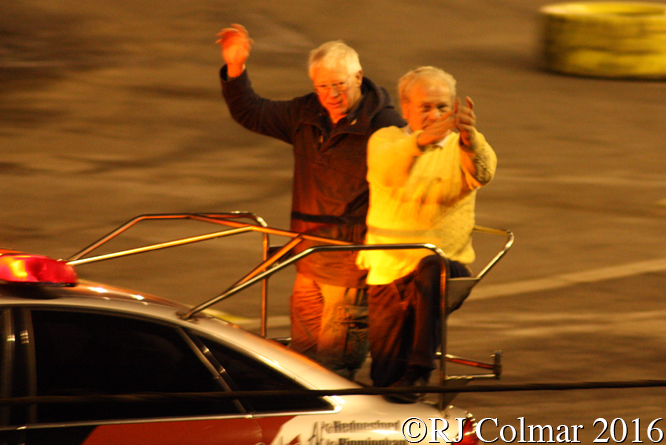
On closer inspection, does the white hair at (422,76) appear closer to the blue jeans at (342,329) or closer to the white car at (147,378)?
the blue jeans at (342,329)

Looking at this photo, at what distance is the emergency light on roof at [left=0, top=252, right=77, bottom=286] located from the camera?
3.49m

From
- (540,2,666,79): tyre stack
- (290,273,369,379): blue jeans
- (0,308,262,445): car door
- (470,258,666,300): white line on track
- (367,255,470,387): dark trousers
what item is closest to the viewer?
(0,308,262,445): car door

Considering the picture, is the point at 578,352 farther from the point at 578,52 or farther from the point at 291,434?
the point at 578,52

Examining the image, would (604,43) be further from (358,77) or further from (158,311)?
(158,311)

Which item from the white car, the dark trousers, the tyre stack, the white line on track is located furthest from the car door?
the tyre stack

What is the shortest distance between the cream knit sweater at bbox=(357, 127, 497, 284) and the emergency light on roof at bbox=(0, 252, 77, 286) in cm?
148

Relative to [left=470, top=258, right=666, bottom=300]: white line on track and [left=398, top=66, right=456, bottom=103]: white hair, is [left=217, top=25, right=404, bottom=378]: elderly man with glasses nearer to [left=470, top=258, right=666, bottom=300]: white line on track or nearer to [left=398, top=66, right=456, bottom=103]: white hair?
[left=398, top=66, right=456, bottom=103]: white hair

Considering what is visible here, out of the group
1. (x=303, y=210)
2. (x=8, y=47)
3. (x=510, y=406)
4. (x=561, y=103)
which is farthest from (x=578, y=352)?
(x=8, y=47)

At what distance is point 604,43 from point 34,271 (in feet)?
57.9

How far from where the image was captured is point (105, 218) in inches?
424

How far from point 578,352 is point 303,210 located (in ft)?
8.41

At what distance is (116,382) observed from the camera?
3.51m

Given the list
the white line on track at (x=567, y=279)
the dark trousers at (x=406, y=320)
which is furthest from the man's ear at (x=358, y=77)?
the white line on track at (x=567, y=279)

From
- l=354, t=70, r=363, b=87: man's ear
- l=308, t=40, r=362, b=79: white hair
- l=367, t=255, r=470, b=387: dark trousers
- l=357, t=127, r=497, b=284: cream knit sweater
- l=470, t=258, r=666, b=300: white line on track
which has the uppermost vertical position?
l=308, t=40, r=362, b=79: white hair
